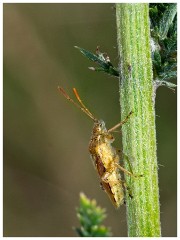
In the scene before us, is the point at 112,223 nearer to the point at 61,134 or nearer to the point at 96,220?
the point at 61,134

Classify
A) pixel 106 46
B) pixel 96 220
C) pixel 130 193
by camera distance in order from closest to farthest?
pixel 96 220 < pixel 130 193 < pixel 106 46

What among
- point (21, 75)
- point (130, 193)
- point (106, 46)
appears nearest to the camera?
point (130, 193)

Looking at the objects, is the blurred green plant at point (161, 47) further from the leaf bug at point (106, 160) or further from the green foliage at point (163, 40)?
the leaf bug at point (106, 160)

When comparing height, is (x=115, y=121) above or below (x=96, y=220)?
above

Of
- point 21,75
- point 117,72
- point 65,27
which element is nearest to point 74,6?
point 65,27

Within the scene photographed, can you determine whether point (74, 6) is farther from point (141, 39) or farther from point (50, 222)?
point (141, 39)

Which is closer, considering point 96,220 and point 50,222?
point 96,220

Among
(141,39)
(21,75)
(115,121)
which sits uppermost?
(21,75)

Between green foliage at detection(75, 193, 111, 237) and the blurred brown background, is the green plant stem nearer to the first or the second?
green foliage at detection(75, 193, 111, 237)
